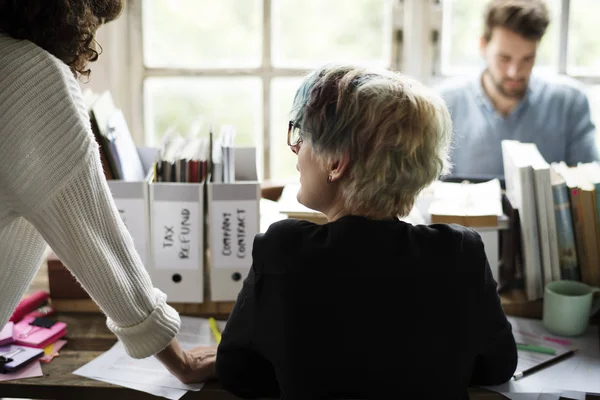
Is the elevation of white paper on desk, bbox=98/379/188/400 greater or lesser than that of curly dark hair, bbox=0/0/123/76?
lesser

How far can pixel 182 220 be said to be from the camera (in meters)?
1.56

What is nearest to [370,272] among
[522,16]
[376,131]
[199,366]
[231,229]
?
[376,131]

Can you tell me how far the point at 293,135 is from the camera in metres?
1.21

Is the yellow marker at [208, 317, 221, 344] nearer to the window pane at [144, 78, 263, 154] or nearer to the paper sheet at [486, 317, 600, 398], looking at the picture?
the paper sheet at [486, 317, 600, 398]

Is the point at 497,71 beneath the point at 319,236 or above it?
above

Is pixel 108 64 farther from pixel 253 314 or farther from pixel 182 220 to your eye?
pixel 253 314

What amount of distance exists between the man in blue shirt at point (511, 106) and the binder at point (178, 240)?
1.33 m

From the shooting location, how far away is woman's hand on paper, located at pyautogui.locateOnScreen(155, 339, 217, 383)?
4.23 ft

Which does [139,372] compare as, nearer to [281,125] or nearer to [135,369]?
[135,369]

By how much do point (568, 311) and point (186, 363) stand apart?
2.71ft

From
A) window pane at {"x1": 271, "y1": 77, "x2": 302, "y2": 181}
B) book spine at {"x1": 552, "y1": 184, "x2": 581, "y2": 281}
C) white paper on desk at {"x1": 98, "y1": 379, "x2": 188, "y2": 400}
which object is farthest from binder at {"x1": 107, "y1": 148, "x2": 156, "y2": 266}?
window pane at {"x1": 271, "y1": 77, "x2": 302, "y2": 181}

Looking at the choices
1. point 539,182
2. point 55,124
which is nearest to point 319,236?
point 55,124

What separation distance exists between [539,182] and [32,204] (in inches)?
43.0

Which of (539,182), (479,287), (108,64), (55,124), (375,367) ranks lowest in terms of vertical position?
(375,367)
